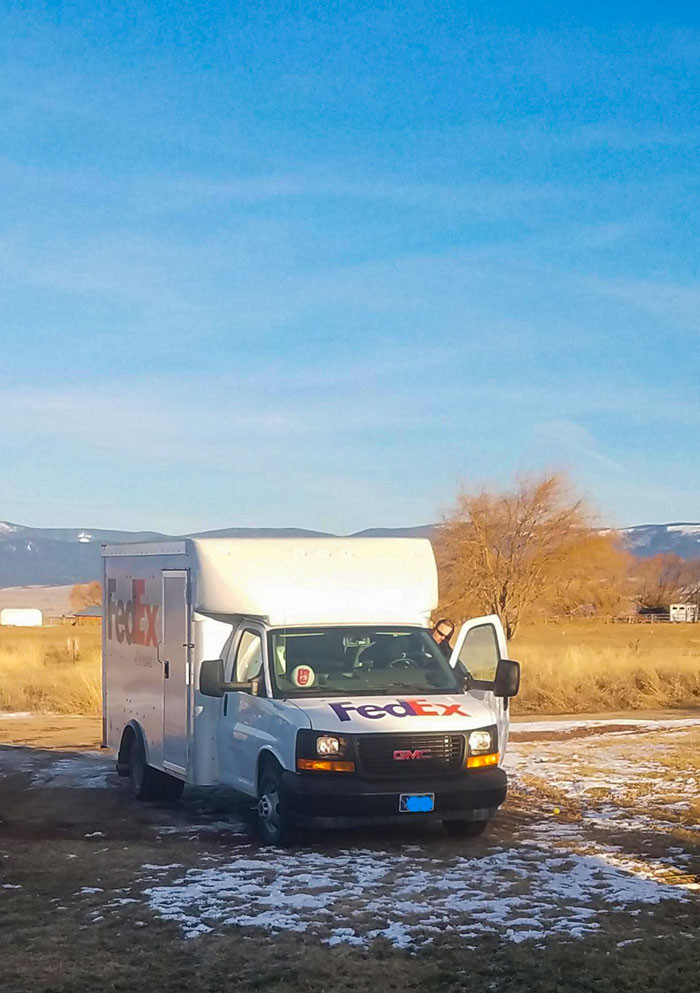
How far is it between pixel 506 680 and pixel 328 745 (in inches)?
78.7

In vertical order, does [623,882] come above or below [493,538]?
below

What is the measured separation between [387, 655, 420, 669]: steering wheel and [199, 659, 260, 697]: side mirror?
1178mm

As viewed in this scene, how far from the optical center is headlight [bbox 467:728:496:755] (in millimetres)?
10719

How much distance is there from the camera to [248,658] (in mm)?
11891

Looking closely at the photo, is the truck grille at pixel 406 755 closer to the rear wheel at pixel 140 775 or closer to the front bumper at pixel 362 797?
the front bumper at pixel 362 797

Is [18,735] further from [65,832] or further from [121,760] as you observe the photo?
[65,832]

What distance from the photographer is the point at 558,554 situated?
175ft

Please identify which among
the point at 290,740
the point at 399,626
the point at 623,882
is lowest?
the point at 623,882

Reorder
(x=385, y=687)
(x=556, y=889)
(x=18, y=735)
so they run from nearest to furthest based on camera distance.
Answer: (x=556, y=889) → (x=385, y=687) → (x=18, y=735)

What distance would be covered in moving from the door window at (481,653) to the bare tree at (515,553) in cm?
3715

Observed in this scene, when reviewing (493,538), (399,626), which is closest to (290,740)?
(399,626)

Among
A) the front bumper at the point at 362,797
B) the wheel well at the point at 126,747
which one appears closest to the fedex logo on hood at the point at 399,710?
the front bumper at the point at 362,797

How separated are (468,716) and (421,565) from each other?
6.54 ft

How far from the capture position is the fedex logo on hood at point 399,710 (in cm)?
1059
